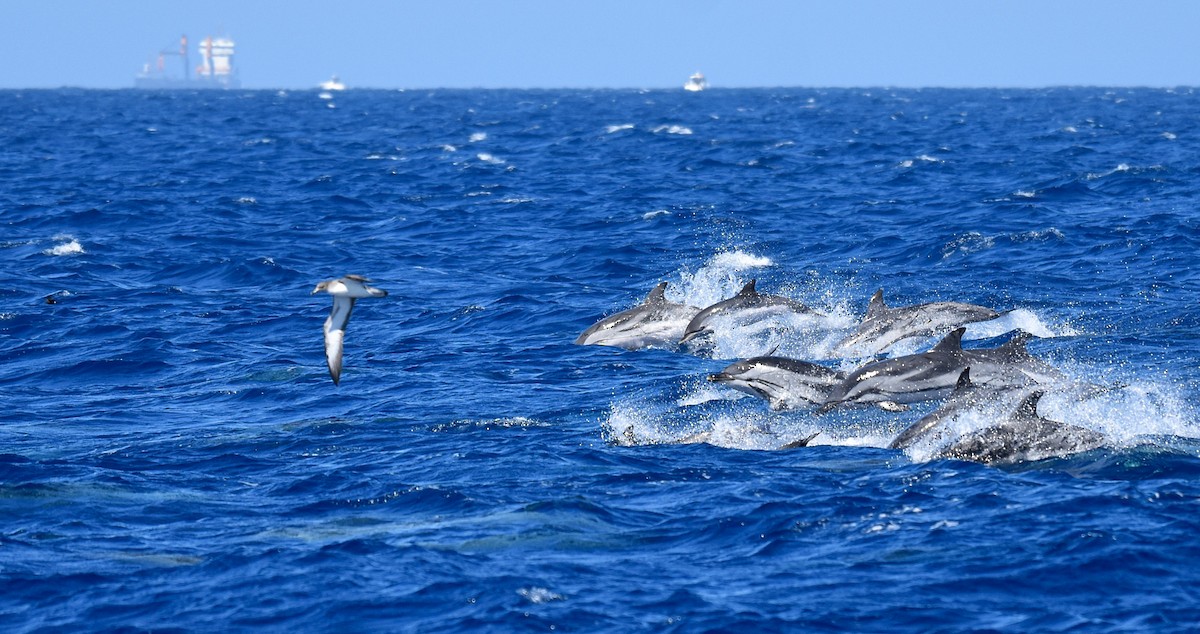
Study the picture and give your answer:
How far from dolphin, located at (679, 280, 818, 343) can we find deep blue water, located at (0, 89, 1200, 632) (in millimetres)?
581

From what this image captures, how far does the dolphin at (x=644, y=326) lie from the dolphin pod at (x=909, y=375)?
0.02 metres

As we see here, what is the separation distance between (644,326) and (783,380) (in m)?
5.89

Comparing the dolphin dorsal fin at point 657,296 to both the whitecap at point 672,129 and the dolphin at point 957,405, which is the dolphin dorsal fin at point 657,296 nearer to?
the dolphin at point 957,405

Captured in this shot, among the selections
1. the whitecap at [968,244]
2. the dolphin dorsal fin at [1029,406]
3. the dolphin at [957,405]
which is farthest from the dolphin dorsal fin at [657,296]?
the dolphin dorsal fin at [1029,406]

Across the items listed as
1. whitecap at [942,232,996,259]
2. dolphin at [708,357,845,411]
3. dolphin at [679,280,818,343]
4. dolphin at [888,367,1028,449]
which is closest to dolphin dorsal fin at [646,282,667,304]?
dolphin at [679,280,818,343]

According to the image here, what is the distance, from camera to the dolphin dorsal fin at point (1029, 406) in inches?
666

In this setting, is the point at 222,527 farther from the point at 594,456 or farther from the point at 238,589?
the point at 594,456

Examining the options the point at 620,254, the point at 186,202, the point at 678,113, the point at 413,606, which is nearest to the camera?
the point at 413,606

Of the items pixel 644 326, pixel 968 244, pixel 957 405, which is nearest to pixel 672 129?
pixel 968 244

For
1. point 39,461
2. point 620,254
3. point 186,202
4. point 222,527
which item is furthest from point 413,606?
point 186,202

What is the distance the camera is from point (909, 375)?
19406mm

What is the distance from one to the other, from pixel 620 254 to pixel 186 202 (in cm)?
1830

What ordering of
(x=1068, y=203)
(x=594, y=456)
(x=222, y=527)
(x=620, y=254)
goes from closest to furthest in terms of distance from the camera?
(x=222, y=527) → (x=594, y=456) → (x=620, y=254) → (x=1068, y=203)

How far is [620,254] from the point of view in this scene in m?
35.2
